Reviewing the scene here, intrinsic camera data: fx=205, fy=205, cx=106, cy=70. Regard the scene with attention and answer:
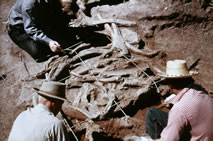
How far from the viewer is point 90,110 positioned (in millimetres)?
3777

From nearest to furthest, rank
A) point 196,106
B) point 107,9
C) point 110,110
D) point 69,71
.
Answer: point 196,106, point 110,110, point 69,71, point 107,9

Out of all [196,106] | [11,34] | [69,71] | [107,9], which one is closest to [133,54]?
[69,71]

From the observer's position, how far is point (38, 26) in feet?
16.0

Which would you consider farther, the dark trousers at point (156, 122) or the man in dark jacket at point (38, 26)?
the man in dark jacket at point (38, 26)

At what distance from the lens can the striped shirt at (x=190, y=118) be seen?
205cm

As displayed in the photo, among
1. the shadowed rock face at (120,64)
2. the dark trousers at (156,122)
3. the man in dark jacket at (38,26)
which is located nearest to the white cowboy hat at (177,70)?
the dark trousers at (156,122)

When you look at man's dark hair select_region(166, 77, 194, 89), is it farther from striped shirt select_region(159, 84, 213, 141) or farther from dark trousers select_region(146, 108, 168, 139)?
dark trousers select_region(146, 108, 168, 139)

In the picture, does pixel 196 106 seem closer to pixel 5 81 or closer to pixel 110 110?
pixel 110 110

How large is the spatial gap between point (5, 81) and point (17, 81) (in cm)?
33

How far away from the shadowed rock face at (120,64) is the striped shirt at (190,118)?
1.40 meters

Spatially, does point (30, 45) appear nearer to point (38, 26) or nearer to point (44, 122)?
point (38, 26)

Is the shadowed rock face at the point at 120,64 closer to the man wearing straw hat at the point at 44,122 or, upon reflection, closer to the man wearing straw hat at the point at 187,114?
the man wearing straw hat at the point at 44,122

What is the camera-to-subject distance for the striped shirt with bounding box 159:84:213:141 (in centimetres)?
205

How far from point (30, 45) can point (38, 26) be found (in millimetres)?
613
